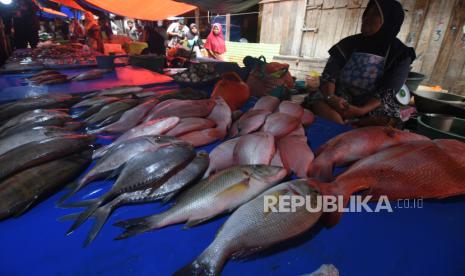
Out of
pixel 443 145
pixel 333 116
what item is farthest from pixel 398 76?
pixel 443 145

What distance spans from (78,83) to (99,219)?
3521 mm

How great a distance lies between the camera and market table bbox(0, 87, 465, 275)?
0.97m

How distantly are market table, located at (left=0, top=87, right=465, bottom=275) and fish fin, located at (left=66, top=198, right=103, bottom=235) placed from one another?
0.09ft

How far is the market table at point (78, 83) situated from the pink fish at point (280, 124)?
7.87ft

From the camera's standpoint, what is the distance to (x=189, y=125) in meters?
1.94

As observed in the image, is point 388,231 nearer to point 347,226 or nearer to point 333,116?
point 347,226

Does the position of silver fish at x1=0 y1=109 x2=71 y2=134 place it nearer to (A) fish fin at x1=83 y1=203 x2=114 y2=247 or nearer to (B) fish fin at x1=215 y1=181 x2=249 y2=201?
(A) fish fin at x1=83 y1=203 x2=114 y2=247

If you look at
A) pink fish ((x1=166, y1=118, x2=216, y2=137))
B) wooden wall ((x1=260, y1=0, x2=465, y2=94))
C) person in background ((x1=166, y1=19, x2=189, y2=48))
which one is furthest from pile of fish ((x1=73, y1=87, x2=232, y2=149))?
person in background ((x1=166, y1=19, x2=189, y2=48))

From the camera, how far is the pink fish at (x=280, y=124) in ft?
6.14

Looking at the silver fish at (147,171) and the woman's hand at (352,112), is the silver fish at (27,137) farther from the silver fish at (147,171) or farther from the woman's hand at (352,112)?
the woman's hand at (352,112)

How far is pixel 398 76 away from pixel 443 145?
81.9 inches

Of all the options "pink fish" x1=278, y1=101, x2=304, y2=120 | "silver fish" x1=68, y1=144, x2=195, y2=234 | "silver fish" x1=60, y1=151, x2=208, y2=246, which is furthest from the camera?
"pink fish" x1=278, y1=101, x2=304, y2=120

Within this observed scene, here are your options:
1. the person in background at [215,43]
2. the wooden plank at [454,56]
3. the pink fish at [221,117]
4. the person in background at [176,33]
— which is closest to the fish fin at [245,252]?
the pink fish at [221,117]

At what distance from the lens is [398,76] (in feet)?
10.0
